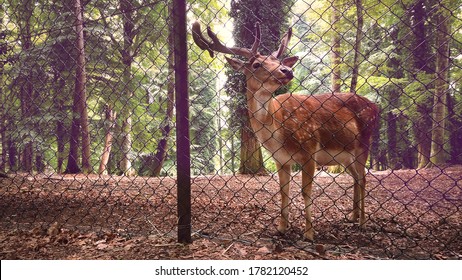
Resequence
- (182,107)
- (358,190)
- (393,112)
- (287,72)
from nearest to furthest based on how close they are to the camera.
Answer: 1. (182,107)
2. (287,72)
3. (358,190)
4. (393,112)

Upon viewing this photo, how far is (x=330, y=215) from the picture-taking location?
14.6 feet

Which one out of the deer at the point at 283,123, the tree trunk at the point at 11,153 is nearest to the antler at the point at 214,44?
the deer at the point at 283,123

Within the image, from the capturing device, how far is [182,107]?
8.54ft

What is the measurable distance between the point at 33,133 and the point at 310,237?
398 inches

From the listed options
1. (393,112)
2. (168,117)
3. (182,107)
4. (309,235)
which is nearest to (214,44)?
(182,107)

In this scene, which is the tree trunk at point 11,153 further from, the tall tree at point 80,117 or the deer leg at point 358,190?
the deer leg at point 358,190

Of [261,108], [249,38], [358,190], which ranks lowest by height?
[358,190]

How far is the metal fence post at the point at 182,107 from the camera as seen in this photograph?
102 inches

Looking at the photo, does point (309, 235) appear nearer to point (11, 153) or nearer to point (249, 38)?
point (249, 38)

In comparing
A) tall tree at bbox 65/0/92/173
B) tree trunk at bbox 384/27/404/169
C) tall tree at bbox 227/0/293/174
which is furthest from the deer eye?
tree trunk at bbox 384/27/404/169

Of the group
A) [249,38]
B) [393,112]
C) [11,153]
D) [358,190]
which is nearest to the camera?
[358,190]

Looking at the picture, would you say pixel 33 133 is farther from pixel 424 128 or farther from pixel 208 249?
pixel 424 128

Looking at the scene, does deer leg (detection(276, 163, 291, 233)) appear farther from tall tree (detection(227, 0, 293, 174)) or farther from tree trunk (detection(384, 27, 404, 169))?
tree trunk (detection(384, 27, 404, 169))

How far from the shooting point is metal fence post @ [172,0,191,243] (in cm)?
259
